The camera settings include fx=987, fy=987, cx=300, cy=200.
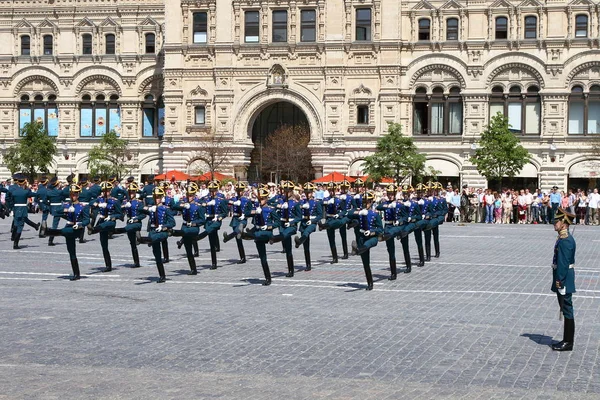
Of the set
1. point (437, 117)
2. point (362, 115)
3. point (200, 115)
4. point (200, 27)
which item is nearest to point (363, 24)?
point (362, 115)

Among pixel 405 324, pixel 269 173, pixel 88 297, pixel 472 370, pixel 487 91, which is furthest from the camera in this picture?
pixel 269 173

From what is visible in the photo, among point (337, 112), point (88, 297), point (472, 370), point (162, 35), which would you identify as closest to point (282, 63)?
point (337, 112)

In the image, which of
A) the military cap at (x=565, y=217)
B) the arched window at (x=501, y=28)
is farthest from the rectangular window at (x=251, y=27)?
the military cap at (x=565, y=217)

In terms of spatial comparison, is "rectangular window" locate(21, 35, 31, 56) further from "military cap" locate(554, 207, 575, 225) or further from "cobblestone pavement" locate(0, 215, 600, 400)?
"military cap" locate(554, 207, 575, 225)

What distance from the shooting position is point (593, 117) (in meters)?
56.5

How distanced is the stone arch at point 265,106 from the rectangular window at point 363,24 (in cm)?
499

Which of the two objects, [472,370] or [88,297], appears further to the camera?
[88,297]

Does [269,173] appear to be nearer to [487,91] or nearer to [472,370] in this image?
[487,91]

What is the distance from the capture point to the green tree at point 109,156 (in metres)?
59.7

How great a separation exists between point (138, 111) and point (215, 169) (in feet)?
26.3

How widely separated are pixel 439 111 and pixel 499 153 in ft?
26.1

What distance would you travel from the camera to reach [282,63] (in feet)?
194

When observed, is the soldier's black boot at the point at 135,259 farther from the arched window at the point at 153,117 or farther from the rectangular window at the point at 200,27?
Result: the arched window at the point at 153,117

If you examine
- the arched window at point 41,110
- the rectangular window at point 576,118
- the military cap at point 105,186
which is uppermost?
the arched window at point 41,110
